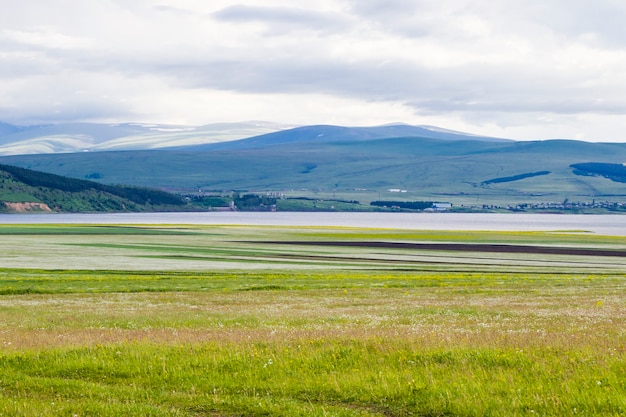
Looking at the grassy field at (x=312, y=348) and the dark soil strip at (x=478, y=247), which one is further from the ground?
the grassy field at (x=312, y=348)

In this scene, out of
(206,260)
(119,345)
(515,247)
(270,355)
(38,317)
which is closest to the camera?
(270,355)

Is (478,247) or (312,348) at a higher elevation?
(312,348)

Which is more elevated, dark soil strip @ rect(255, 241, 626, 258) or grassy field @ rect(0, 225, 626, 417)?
grassy field @ rect(0, 225, 626, 417)

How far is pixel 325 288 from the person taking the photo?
167 ft

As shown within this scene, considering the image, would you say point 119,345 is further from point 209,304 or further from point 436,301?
point 436,301

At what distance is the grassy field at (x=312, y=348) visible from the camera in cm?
1501

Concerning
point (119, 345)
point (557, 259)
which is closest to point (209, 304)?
point (119, 345)

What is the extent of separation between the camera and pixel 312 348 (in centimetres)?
1986

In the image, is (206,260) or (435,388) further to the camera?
(206,260)

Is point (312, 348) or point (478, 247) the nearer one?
point (312, 348)

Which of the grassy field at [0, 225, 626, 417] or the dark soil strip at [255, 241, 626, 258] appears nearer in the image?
the grassy field at [0, 225, 626, 417]

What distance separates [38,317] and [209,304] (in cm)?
911

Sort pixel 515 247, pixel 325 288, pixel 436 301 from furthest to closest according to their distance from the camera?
pixel 515 247 → pixel 325 288 → pixel 436 301

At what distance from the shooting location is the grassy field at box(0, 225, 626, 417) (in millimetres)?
15008
